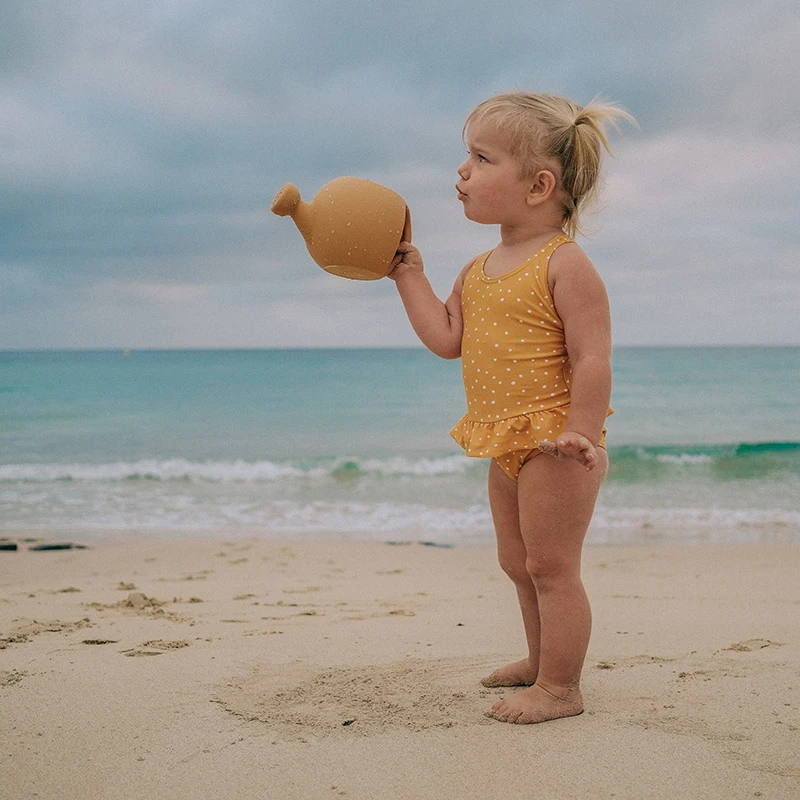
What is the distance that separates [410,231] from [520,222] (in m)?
0.40

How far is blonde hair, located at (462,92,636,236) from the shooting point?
2.44 metres

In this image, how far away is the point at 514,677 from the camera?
2.77 m

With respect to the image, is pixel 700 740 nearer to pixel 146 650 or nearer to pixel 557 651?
pixel 557 651

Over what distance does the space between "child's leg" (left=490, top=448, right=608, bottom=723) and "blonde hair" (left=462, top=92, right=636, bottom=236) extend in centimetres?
82

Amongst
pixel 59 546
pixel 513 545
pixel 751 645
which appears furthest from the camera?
pixel 59 546

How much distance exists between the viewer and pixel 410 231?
9.05 feet

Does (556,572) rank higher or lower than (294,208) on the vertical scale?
lower

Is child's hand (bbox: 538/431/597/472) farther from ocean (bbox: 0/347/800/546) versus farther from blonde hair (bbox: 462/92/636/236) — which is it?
ocean (bbox: 0/347/800/546)

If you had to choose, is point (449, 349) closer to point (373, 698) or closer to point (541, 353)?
point (541, 353)

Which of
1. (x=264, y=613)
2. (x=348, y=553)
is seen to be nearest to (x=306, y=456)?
(x=348, y=553)

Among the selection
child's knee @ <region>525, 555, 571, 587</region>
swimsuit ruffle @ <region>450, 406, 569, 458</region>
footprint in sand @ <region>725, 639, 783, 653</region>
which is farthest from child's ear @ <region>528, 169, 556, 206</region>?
footprint in sand @ <region>725, 639, 783, 653</region>

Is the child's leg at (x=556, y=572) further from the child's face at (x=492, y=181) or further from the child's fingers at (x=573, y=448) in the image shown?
the child's face at (x=492, y=181)

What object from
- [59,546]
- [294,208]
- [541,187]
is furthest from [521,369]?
[59,546]

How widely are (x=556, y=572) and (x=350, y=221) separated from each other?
1221mm
